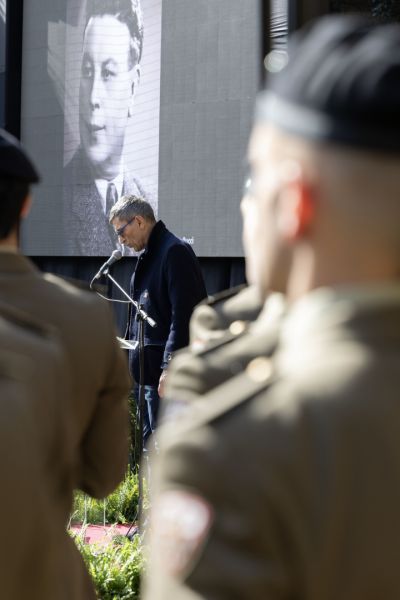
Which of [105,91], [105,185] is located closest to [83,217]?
[105,185]

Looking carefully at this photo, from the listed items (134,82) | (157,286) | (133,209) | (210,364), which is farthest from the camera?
(134,82)

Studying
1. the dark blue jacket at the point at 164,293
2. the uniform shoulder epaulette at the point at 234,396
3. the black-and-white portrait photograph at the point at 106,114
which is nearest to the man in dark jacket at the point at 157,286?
the dark blue jacket at the point at 164,293

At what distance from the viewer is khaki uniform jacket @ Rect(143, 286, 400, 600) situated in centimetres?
73

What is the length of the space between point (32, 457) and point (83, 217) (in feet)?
20.2

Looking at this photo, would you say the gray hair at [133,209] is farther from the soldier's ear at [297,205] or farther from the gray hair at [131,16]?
the soldier's ear at [297,205]

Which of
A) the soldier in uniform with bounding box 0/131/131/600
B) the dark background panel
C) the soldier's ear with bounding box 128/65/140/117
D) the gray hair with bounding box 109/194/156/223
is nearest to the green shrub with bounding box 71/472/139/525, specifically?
the gray hair with bounding box 109/194/156/223

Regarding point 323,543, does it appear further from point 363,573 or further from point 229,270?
point 229,270

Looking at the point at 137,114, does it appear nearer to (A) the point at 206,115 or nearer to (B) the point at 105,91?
(B) the point at 105,91

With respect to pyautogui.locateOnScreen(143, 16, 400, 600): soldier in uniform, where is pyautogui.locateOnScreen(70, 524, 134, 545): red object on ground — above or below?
below

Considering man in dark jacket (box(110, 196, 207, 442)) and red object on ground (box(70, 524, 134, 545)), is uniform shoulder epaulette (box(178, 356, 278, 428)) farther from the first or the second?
man in dark jacket (box(110, 196, 207, 442))

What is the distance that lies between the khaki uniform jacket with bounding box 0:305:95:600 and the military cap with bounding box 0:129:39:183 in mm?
300

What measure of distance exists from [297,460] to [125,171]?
6.46 meters

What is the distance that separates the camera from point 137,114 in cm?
701

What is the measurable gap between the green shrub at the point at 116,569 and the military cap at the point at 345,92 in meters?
2.85
